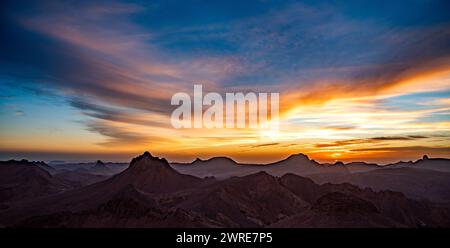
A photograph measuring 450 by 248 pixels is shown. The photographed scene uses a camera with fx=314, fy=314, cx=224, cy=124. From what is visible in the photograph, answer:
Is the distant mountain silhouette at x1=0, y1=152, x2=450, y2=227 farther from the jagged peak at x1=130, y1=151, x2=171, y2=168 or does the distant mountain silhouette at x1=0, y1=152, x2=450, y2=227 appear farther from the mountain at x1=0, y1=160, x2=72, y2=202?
the mountain at x1=0, y1=160, x2=72, y2=202

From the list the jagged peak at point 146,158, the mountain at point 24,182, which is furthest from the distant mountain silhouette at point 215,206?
the mountain at point 24,182

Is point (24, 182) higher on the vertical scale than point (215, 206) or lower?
higher

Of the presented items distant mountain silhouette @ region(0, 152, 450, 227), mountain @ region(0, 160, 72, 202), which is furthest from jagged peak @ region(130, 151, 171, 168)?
mountain @ region(0, 160, 72, 202)

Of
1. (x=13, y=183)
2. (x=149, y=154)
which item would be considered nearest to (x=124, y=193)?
(x=149, y=154)

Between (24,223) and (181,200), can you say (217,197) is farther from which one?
(24,223)

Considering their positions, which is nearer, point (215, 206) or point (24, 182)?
point (215, 206)

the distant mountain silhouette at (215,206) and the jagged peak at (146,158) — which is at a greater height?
the jagged peak at (146,158)

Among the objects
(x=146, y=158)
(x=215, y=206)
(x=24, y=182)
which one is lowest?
(x=215, y=206)

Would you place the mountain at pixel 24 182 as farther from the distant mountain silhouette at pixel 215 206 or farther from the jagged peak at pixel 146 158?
the jagged peak at pixel 146 158

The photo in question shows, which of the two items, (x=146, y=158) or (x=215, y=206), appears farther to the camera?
(x=146, y=158)

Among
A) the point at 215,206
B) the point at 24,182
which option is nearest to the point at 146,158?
the point at 24,182

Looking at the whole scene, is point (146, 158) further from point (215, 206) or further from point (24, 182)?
point (215, 206)
